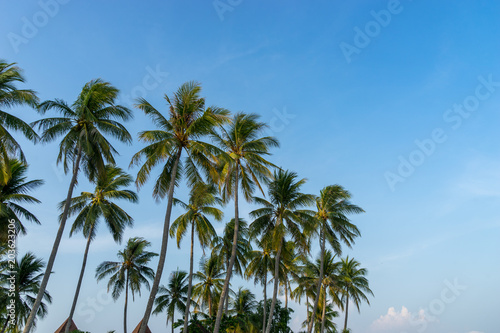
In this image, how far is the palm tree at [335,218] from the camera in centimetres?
3356

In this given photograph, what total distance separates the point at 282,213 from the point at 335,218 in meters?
6.06

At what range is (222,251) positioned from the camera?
120 feet

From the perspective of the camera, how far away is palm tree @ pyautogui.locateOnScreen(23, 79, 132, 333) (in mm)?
20781

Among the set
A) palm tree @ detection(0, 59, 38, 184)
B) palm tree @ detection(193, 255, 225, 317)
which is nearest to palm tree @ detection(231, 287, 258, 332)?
palm tree @ detection(193, 255, 225, 317)

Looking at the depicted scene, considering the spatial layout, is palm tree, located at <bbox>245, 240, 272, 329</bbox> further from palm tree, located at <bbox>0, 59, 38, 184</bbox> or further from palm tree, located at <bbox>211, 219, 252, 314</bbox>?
palm tree, located at <bbox>0, 59, 38, 184</bbox>

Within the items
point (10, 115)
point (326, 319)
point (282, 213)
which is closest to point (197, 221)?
point (282, 213)

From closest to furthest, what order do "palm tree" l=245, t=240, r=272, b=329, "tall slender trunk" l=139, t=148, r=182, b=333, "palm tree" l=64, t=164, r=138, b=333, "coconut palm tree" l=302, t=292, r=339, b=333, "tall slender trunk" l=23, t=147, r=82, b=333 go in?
"tall slender trunk" l=139, t=148, r=182, b=333 < "tall slender trunk" l=23, t=147, r=82, b=333 < "palm tree" l=64, t=164, r=138, b=333 < "palm tree" l=245, t=240, r=272, b=329 < "coconut palm tree" l=302, t=292, r=339, b=333

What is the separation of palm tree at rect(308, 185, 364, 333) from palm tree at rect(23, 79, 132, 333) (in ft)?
60.7

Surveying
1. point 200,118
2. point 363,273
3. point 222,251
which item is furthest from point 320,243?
point 200,118

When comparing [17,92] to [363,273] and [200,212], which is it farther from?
[363,273]

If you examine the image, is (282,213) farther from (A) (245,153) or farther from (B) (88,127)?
(B) (88,127)

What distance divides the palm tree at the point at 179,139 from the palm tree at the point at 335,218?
1515cm

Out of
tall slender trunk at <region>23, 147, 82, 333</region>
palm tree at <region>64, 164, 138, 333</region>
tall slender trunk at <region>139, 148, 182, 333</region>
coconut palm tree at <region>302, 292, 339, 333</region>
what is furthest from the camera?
coconut palm tree at <region>302, 292, 339, 333</region>

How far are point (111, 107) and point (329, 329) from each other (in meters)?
41.4
